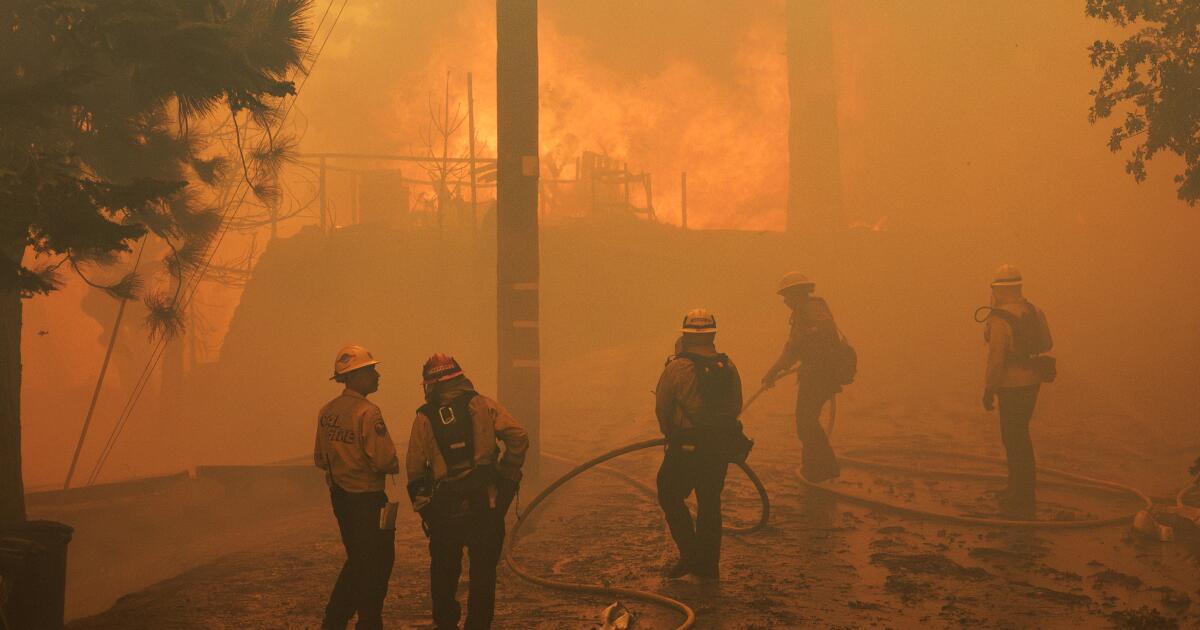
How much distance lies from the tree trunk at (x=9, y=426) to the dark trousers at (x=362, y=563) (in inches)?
88.8

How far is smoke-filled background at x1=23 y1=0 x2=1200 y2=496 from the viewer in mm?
20938

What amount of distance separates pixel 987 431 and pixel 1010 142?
16.6 metres

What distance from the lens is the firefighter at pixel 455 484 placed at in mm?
5629

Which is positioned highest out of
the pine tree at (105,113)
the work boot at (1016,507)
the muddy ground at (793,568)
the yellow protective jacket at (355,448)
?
the pine tree at (105,113)

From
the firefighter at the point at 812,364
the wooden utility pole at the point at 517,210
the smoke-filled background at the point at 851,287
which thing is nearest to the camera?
the firefighter at the point at 812,364

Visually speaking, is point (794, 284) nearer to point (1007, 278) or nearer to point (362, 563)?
point (1007, 278)

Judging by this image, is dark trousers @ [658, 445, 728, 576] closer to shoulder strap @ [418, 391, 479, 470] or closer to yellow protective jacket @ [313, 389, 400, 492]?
shoulder strap @ [418, 391, 479, 470]

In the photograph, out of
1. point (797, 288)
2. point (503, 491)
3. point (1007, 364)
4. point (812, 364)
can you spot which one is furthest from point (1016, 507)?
point (503, 491)

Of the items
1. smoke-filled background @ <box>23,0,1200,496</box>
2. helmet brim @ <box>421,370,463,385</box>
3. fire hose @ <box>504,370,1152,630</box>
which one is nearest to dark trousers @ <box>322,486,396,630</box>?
helmet brim @ <box>421,370,463,385</box>

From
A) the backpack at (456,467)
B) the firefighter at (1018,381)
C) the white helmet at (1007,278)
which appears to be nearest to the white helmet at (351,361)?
the backpack at (456,467)

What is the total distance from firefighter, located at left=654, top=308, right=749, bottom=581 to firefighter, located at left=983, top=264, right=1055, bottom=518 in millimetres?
3276

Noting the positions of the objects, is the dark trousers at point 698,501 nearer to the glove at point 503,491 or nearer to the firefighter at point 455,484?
the glove at point 503,491

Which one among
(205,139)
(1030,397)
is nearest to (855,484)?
(1030,397)

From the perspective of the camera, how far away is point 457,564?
5.73m
